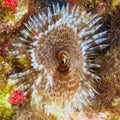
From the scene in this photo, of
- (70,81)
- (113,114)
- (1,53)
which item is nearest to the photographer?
(70,81)

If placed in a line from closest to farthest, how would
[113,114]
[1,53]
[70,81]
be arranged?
[70,81]
[113,114]
[1,53]

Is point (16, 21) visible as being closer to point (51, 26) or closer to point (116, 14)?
point (51, 26)

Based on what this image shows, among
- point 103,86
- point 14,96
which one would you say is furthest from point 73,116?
point 14,96

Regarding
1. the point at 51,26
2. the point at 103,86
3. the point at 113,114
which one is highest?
the point at 51,26

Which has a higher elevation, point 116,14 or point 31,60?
point 116,14
